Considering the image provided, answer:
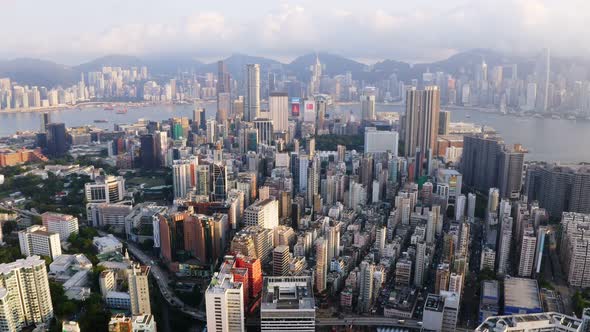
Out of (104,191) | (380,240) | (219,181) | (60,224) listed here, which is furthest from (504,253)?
(104,191)

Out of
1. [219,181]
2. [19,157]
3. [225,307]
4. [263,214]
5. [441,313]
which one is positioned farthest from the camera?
[19,157]

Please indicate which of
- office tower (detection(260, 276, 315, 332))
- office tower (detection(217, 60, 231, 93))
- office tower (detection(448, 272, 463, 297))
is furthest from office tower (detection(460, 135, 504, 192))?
office tower (detection(217, 60, 231, 93))

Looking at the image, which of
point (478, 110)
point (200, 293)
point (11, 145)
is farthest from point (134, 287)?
point (478, 110)

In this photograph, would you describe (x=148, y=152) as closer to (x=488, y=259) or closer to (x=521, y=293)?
(x=488, y=259)

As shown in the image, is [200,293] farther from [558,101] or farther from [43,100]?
[43,100]

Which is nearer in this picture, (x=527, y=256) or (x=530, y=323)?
(x=530, y=323)

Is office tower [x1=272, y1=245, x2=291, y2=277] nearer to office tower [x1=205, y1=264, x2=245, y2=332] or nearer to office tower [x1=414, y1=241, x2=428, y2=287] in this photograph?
office tower [x1=414, y1=241, x2=428, y2=287]

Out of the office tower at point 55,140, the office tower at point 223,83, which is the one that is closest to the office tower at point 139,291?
the office tower at point 55,140
